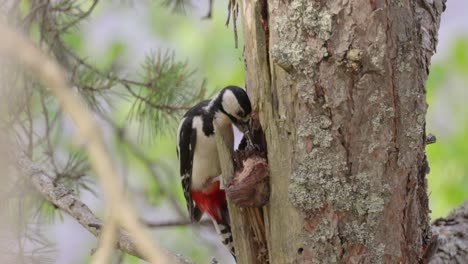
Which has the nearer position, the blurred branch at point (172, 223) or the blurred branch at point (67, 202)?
the blurred branch at point (67, 202)

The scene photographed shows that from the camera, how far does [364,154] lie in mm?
2160

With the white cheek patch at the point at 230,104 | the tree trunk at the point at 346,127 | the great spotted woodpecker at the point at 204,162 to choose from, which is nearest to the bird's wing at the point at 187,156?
the great spotted woodpecker at the point at 204,162

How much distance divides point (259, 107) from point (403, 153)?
1.37 ft

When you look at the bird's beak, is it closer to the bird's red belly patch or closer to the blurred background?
the bird's red belly patch

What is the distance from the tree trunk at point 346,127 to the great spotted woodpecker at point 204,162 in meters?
0.72

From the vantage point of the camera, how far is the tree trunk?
2.15 metres

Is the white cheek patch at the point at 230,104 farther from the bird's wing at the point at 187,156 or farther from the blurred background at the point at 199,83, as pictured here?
the blurred background at the point at 199,83

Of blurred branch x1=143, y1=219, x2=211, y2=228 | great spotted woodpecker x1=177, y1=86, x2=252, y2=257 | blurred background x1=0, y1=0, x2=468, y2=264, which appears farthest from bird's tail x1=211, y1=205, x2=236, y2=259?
blurred background x1=0, y1=0, x2=468, y2=264

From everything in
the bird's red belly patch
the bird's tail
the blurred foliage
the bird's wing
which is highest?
the blurred foliage

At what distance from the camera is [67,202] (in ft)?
8.47

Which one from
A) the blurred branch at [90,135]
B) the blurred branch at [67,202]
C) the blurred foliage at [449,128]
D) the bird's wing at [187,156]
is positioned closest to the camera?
the blurred branch at [90,135]

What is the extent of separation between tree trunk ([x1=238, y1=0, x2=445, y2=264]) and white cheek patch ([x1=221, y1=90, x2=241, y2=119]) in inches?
17.1

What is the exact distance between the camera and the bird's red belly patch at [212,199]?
320cm

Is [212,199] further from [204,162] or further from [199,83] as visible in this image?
[199,83]
